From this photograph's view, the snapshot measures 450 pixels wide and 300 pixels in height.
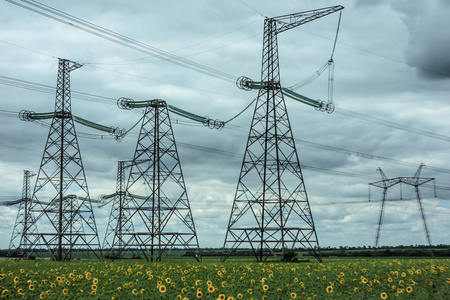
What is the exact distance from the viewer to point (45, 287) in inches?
949

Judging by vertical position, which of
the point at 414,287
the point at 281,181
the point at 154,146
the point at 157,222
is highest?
the point at 154,146

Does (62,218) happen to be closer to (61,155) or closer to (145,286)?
(61,155)

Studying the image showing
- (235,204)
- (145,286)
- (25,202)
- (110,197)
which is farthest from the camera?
(110,197)

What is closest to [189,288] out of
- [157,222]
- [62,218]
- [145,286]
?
[145,286]

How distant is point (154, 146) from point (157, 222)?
8.54 meters

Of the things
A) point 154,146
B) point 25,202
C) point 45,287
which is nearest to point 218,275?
point 45,287

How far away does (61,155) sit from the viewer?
52.6m

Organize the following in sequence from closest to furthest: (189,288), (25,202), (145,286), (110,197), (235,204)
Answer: (189,288) → (145,286) → (235,204) → (25,202) → (110,197)

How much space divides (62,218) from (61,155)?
24.7ft

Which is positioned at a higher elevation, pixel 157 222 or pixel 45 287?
pixel 157 222

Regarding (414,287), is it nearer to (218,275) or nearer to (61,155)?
(218,275)

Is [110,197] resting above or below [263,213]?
above

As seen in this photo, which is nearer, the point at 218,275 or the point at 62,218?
the point at 218,275

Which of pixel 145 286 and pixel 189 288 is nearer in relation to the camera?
pixel 189 288
